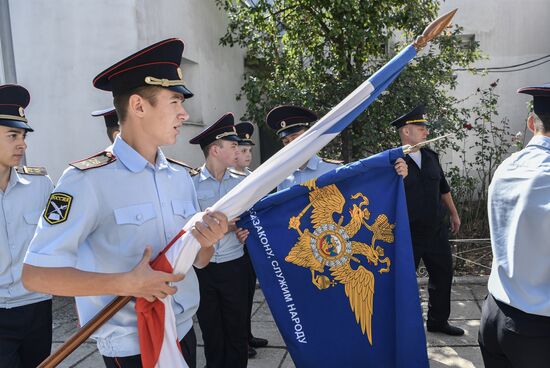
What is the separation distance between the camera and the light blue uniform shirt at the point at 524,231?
73.7 inches

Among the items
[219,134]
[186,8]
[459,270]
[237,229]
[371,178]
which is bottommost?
[459,270]

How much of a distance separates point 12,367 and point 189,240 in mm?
1569

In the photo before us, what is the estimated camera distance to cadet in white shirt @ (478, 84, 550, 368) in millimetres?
1881

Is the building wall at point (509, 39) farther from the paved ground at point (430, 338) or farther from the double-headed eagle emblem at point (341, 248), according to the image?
the double-headed eagle emblem at point (341, 248)

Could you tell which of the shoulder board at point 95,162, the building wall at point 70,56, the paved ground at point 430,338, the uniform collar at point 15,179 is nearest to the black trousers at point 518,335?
the paved ground at point 430,338

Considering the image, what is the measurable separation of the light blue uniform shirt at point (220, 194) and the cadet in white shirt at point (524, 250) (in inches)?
78.8

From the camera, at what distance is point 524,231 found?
6.27ft

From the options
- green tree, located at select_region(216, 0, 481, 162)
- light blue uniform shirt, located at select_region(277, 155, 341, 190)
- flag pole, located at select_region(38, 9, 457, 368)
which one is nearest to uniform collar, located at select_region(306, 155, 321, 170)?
light blue uniform shirt, located at select_region(277, 155, 341, 190)

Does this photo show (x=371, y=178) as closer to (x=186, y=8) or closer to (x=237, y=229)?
(x=237, y=229)

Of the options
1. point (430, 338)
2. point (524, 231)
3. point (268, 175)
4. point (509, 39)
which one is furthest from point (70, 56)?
point (509, 39)

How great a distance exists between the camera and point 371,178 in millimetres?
2631

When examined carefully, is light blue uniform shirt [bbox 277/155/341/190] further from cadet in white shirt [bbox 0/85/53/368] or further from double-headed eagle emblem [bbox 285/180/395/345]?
cadet in white shirt [bbox 0/85/53/368]

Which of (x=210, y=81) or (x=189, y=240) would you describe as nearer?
(x=189, y=240)

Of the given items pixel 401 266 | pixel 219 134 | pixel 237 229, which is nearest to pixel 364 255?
pixel 401 266
